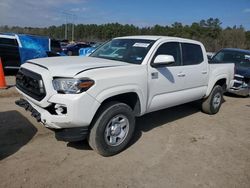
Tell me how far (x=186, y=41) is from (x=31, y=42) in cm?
773

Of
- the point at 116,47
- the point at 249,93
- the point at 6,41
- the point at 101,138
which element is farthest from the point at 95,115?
the point at 6,41

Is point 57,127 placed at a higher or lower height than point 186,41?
lower

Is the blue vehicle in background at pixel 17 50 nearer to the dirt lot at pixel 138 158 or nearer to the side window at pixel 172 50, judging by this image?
the dirt lot at pixel 138 158

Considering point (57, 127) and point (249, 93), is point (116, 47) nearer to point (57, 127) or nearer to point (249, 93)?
point (57, 127)

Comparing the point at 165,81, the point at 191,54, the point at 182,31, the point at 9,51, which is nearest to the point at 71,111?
the point at 165,81

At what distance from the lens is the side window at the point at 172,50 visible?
15.3 feet

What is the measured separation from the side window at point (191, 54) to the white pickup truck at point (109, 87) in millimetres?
23

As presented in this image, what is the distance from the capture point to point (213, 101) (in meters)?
6.55

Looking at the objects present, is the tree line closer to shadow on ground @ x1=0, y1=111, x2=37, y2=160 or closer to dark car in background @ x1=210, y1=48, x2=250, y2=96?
dark car in background @ x1=210, y1=48, x2=250, y2=96

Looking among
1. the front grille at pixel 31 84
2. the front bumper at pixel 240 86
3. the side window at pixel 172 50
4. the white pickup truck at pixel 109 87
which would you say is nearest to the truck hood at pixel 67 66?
the white pickup truck at pixel 109 87

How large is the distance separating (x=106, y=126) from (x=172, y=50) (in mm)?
2156

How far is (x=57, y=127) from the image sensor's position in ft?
11.4

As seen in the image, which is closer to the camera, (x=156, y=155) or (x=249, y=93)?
(x=156, y=155)

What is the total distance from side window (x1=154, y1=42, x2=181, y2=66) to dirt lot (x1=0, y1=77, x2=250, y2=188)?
147cm
